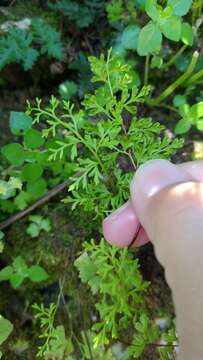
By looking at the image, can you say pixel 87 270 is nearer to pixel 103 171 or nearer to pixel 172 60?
pixel 103 171

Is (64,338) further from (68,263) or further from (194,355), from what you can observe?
(194,355)

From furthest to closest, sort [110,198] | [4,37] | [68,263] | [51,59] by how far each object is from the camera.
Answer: [51,59] → [4,37] → [68,263] → [110,198]

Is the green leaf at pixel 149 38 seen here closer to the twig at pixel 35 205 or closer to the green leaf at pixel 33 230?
the twig at pixel 35 205

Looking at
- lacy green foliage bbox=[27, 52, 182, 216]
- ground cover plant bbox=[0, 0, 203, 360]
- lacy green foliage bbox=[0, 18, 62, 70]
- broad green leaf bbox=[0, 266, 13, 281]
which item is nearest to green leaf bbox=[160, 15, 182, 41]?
ground cover plant bbox=[0, 0, 203, 360]

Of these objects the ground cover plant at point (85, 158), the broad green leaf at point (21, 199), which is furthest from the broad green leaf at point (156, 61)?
the broad green leaf at point (21, 199)

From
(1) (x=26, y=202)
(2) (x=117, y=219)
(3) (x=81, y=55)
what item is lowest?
(1) (x=26, y=202)

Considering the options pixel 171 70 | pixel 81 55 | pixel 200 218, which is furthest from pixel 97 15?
pixel 200 218
